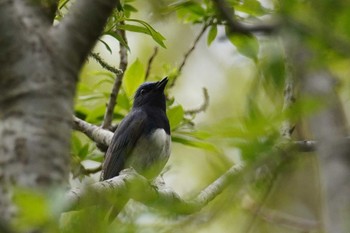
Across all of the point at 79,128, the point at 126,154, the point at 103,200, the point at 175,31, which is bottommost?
the point at 175,31

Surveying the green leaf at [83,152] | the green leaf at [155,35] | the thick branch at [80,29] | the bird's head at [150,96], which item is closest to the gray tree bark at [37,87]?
the thick branch at [80,29]

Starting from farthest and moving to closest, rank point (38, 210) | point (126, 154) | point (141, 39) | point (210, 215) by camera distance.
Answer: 1. point (141, 39)
2. point (126, 154)
3. point (210, 215)
4. point (38, 210)

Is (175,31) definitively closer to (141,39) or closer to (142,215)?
(141,39)

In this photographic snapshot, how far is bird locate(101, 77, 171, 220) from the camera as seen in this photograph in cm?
436

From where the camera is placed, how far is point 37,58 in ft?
3.95

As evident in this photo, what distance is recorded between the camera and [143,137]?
482 centimetres

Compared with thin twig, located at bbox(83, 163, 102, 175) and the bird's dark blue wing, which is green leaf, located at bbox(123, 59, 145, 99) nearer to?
the bird's dark blue wing

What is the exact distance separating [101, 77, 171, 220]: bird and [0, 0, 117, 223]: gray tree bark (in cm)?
289

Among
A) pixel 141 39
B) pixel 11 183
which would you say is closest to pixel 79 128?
pixel 11 183

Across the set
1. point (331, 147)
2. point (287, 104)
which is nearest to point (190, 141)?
point (287, 104)

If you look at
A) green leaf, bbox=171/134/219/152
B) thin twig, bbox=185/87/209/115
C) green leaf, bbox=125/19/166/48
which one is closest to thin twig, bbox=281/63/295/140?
green leaf, bbox=125/19/166/48

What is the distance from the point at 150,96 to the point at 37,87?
3861 millimetres

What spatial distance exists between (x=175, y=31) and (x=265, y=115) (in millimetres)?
6840

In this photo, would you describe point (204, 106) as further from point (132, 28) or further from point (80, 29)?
point (80, 29)
